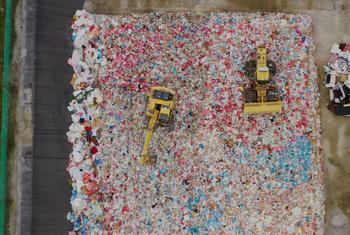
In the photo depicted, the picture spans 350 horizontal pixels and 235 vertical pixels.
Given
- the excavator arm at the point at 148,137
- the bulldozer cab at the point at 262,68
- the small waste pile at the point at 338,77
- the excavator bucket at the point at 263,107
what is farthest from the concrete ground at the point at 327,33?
the excavator arm at the point at 148,137

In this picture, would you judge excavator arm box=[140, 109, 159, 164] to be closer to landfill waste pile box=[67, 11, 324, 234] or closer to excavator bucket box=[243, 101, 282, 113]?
landfill waste pile box=[67, 11, 324, 234]

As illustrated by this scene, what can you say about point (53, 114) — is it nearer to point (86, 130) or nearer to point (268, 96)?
point (86, 130)

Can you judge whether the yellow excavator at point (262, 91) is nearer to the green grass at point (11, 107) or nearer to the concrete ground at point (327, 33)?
the concrete ground at point (327, 33)

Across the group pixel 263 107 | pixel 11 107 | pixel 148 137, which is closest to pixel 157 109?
Result: pixel 148 137

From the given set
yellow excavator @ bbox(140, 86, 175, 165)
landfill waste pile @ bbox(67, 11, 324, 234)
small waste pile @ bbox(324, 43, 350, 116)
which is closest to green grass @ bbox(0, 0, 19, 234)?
landfill waste pile @ bbox(67, 11, 324, 234)

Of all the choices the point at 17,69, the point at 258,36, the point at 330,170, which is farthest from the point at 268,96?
the point at 17,69

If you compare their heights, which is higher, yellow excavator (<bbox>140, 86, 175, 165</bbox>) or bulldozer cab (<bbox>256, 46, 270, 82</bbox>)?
bulldozer cab (<bbox>256, 46, 270, 82</bbox>)
